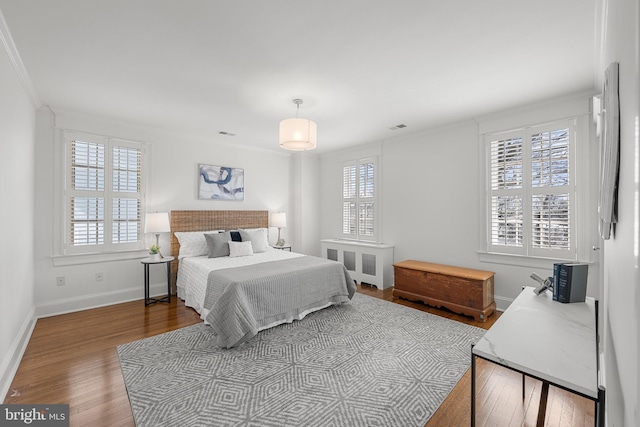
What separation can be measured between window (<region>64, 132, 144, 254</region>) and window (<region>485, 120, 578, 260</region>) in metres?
5.09

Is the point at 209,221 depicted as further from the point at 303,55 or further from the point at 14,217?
the point at 303,55

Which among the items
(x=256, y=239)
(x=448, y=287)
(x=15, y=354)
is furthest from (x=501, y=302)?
(x=15, y=354)

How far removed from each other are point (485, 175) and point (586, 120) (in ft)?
3.70

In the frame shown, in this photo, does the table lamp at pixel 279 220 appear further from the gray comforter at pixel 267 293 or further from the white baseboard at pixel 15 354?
the white baseboard at pixel 15 354

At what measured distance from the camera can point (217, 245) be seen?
4.29 meters

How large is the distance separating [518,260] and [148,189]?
5.29 meters

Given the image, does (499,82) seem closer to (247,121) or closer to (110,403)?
(247,121)

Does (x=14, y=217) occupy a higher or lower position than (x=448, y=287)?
higher

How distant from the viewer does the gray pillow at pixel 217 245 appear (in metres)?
4.27

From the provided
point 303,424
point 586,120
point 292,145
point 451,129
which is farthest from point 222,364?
point 586,120
